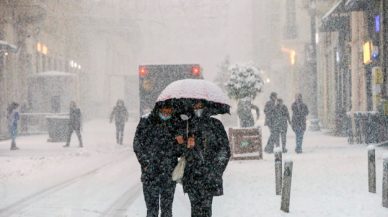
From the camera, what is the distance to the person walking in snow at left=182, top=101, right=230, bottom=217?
184 inches

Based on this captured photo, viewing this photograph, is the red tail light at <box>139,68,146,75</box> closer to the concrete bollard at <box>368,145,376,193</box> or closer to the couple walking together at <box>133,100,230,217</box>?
the concrete bollard at <box>368,145,376,193</box>

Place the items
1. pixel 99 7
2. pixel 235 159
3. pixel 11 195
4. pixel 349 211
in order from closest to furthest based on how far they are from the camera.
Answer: pixel 349 211, pixel 11 195, pixel 235 159, pixel 99 7

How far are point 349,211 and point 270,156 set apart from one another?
6743 millimetres

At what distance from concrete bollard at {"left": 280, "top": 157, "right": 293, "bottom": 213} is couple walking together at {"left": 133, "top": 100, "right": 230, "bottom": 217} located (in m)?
1.78

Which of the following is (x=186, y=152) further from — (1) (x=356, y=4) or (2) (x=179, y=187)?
(1) (x=356, y=4)

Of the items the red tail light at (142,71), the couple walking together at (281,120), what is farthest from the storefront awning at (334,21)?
the red tail light at (142,71)

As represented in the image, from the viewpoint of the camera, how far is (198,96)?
15.9ft

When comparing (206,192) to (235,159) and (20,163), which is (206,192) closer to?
(235,159)

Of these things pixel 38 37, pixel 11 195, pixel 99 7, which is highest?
pixel 99 7

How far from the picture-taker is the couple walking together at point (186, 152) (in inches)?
184

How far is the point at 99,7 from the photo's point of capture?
44500mm

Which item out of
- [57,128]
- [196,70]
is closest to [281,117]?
[196,70]

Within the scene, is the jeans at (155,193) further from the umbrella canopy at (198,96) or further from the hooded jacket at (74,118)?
the hooded jacket at (74,118)

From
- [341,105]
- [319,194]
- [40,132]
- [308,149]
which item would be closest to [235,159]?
[308,149]
